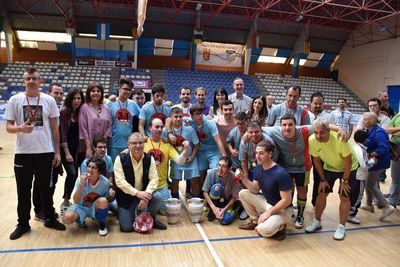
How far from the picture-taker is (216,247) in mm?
3102

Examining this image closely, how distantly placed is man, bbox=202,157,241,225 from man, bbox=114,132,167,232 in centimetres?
67

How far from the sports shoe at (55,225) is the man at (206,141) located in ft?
6.14

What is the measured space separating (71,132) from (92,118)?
31 centimetres

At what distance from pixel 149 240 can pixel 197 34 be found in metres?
16.5

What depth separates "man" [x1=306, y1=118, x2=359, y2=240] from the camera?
3320 millimetres

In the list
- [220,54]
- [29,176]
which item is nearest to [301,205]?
[29,176]

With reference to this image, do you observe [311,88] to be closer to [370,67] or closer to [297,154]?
[370,67]

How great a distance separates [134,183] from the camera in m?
3.44

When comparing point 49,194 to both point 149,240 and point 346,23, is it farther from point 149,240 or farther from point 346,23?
point 346,23

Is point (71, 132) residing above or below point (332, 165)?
above

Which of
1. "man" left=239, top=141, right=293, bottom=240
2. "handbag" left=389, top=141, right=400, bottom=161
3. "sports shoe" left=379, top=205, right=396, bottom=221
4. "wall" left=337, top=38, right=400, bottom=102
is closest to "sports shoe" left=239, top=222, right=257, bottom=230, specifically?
"man" left=239, top=141, right=293, bottom=240

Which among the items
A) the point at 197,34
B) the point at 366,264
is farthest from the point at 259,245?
the point at 197,34

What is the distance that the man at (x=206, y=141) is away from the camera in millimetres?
4121

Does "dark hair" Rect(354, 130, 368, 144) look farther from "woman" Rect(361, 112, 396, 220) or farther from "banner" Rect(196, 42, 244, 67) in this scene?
"banner" Rect(196, 42, 244, 67)
